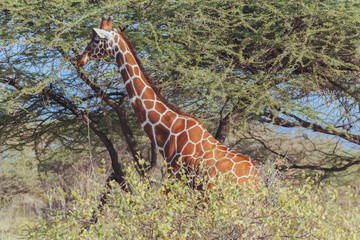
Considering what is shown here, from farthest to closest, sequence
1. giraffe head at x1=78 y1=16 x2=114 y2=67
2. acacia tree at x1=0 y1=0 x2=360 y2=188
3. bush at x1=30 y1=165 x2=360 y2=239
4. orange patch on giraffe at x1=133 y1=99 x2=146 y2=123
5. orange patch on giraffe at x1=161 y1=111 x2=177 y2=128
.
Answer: acacia tree at x1=0 y1=0 x2=360 y2=188 → giraffe head at x1=78 y1=16 x2=114 y2=67 → orange patch on giraffe at x1=133 y1=99 x2=146 y2=123 → orange patch on giraffe at x1=161 y1=111 x2=177 y2=128 → bush at x1=30 y1=165 x2=360 y2=239

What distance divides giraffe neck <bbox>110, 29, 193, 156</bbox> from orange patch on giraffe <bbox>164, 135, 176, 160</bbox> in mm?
12

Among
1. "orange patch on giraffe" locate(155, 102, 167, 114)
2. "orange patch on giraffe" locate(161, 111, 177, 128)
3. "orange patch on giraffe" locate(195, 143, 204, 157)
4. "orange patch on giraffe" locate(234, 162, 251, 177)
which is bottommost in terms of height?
"orange patch on giraffe" locate(234, 162, 251, 177)

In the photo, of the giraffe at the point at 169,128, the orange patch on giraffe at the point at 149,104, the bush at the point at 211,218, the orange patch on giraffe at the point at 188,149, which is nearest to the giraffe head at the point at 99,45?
the giraffe at the point at 169,128

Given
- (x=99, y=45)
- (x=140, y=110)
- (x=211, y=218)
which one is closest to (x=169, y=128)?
(x=140, y=110)

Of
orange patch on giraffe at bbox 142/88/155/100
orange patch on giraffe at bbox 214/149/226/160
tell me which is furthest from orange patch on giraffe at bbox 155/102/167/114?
orange patch on giraffe at bbox 214/149/226/160

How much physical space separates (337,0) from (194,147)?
3.78m

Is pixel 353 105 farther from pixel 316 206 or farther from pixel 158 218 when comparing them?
pixel 158 218

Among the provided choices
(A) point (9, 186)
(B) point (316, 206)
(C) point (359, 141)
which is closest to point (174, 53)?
(B) point (316, 206)

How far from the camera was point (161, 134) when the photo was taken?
234 inches

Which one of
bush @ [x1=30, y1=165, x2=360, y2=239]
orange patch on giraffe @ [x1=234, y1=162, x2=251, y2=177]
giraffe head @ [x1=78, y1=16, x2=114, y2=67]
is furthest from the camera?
giraffe head @ [x1=78, y1=16, x2=114, y2=67]

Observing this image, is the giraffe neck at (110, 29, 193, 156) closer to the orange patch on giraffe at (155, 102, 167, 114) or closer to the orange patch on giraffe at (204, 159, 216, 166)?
the orange patch on giraffe at (155, 102, 167, 114)

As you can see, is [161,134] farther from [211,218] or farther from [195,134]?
[211,218]

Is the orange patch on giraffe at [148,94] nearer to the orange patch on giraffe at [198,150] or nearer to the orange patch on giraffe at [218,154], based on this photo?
the orange patch on giraffe at [198,150]

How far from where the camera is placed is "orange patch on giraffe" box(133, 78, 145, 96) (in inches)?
243
